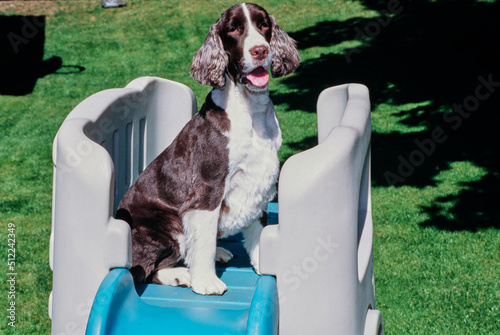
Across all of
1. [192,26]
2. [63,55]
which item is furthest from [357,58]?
[63,55]

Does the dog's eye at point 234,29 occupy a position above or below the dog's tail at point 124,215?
above

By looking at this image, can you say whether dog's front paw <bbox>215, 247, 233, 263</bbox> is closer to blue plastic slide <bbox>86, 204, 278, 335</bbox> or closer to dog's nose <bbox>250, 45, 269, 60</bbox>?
blue plastic slide <bbox>86, 204, 278, 335</bbox>

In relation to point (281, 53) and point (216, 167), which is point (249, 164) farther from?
point (281, 53)

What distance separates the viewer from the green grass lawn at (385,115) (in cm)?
464

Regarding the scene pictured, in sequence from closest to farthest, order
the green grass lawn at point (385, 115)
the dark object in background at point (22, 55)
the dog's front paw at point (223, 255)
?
the dog's front paw at point (223, 255)
the green grass lawn at point (385, 115)
the dark object in background at point (22, 55)

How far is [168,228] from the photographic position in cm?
334

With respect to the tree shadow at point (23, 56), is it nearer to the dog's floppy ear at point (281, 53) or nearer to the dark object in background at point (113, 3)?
the dark object in background at point (113, 3)

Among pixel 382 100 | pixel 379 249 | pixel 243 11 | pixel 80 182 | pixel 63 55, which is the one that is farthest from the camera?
pixel 63 55

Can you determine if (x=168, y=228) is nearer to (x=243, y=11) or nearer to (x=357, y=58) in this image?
(x=243, y=11)

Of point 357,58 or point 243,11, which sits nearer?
point 243,11

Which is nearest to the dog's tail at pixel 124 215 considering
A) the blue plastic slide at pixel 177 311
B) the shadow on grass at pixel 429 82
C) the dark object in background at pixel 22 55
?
the blue plastic slide at pixel 177 311

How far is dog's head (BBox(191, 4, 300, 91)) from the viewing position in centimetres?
308

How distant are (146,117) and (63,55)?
331 inches

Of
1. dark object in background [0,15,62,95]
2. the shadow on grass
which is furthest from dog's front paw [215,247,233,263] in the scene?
dark object in background [0,15,62,95]
